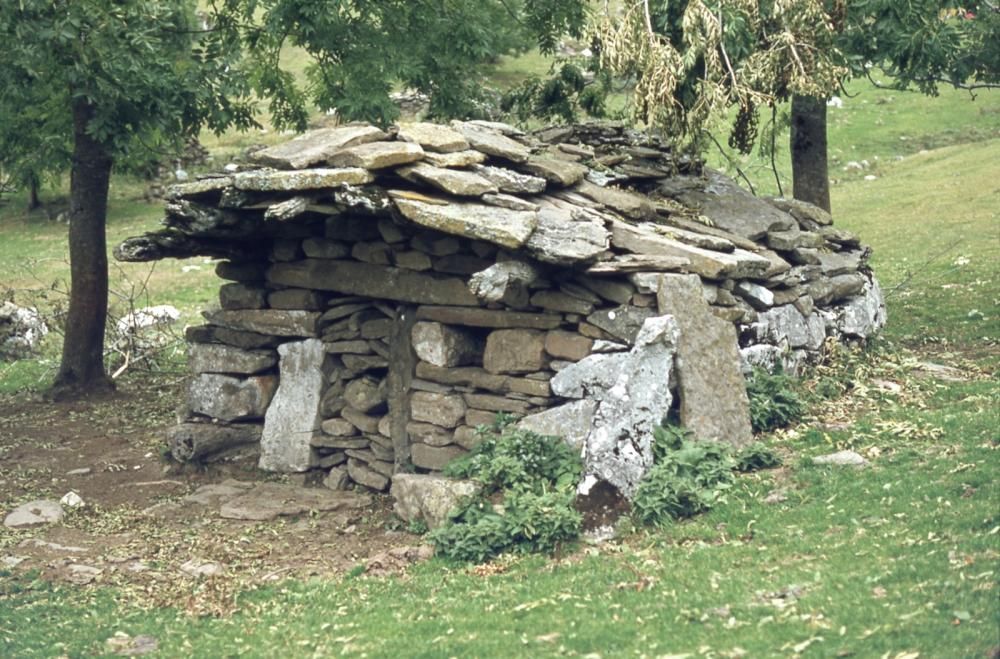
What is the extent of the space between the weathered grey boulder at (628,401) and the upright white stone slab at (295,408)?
9.90ft

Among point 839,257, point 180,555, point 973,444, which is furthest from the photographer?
point 839,257

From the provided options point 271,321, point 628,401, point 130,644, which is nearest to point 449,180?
point 628,401

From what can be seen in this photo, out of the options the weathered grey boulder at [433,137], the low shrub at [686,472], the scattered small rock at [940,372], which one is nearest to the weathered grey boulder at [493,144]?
the weathered grey boulder at [433,137]

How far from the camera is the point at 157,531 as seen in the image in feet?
36.5

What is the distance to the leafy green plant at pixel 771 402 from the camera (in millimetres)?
10930

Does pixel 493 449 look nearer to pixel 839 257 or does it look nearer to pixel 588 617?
pixel 588 617

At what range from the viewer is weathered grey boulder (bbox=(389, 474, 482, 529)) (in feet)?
32.8

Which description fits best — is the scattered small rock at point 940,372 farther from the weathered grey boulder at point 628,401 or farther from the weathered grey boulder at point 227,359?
the weathered grey boulder at point 227,359

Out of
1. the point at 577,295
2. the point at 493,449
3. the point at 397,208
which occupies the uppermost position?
the point at 397,208

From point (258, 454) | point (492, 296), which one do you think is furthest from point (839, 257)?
point (258, 454)

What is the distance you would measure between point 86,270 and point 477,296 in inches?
294

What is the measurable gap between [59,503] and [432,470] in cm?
353

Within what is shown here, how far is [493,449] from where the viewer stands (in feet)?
34.6

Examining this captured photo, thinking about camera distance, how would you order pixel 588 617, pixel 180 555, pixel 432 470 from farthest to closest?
pixel 432 470 < pixel 180 555 < pixel 588 617
